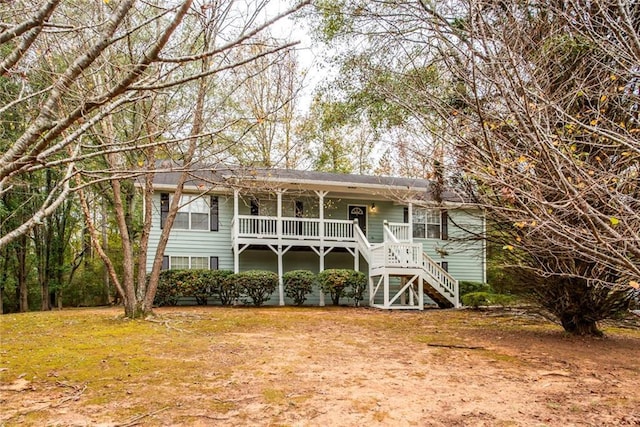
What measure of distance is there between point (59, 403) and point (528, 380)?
15.8 feet

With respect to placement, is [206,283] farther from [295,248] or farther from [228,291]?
[295,248]

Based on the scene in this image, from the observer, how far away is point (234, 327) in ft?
30.0

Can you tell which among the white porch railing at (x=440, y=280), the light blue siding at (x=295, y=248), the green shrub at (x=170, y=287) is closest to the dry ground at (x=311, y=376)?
the green shrub at (x=170, y=287)

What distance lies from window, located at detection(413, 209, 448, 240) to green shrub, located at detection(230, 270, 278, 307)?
6.64 meters

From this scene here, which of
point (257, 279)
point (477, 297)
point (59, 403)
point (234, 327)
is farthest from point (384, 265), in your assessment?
point (59, 403)

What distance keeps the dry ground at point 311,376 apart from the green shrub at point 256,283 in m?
4.95

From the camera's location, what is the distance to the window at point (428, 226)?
18.2 metres

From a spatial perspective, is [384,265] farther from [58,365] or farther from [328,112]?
[58,365]

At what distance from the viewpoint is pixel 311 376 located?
5160mm

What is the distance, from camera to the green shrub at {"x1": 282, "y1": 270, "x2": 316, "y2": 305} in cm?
1472

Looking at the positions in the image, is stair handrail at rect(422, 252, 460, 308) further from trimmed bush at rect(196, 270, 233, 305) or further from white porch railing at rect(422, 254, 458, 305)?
trimmed bush at rect(196, 270, 233, 305)

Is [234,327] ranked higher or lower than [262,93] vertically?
lower

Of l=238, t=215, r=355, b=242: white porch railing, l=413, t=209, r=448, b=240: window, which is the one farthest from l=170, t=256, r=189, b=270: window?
l=413, t=209, r=448, b=240: window

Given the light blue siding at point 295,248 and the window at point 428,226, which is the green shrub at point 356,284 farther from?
the window at point 428,226
